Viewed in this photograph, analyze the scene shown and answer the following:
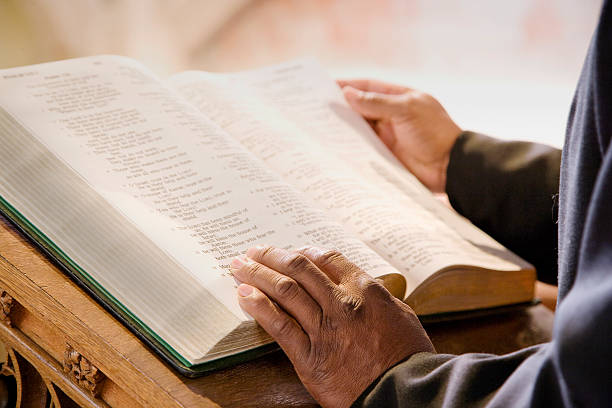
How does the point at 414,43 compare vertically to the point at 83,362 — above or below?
below

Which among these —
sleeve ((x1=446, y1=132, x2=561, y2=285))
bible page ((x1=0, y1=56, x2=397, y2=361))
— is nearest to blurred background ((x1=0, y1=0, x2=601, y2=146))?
sleeve ((x1=446, y1=132, x2=561, y2=285))

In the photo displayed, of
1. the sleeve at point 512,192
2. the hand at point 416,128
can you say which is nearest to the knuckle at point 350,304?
the sleeve at point 512,192

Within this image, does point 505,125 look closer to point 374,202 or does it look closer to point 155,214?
point 374,202

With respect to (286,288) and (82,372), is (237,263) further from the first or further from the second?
(82,372)

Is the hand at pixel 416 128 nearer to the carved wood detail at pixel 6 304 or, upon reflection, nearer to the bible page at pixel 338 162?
the bible page at pixel 338 162

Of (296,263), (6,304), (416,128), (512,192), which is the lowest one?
(512,192)

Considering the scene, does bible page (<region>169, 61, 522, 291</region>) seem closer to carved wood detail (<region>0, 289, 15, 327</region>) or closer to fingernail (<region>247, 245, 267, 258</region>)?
fingernail (<region>247, 245, 267, 258</region>)

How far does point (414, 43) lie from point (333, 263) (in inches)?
86.1

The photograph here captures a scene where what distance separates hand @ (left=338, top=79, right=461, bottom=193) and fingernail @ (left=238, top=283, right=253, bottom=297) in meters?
0.66

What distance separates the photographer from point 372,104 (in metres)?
1.30

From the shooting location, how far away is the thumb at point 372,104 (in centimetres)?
130

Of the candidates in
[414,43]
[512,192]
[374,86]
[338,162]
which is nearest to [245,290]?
[338,162]

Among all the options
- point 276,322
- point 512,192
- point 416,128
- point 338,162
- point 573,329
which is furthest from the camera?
point 416,128

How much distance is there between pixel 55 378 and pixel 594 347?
54cm
